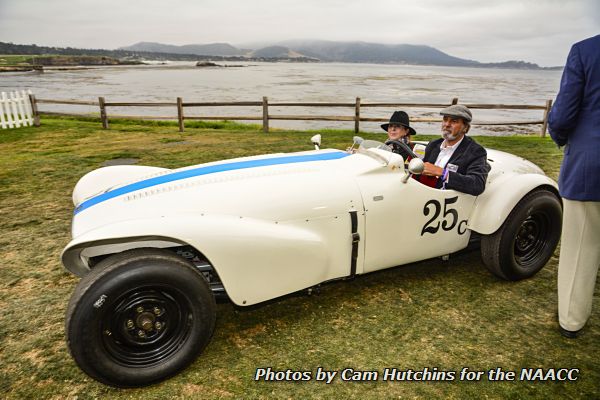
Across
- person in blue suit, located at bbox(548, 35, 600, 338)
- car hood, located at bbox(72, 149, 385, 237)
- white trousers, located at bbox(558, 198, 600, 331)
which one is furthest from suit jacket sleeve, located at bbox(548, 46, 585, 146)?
car hood, located at bbox(72, 149, 385, 237)

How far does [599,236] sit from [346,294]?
2002 mm

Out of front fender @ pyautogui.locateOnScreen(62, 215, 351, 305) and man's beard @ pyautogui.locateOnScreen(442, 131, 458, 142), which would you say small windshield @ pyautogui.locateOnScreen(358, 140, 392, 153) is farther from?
front fender @ pyautogui.locateOnScreen(62, 215, 351, 305)

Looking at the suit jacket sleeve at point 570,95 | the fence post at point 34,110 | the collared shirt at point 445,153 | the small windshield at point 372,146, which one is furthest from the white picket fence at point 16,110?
the suit jacket sleeve at point 570,95

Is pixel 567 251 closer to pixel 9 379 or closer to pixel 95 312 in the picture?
pixel 95 312

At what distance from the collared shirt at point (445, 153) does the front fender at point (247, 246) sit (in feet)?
5.20

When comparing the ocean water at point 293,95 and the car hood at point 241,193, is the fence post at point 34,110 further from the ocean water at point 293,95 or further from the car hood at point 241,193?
the car hood at point 241,193

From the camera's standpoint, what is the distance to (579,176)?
2689 mm

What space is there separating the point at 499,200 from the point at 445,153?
2.43 feet

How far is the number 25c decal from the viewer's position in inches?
135

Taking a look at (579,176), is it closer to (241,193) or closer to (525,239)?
(525,239)

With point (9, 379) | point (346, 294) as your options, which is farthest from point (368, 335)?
point (9, 379)

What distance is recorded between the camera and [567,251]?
114 inches

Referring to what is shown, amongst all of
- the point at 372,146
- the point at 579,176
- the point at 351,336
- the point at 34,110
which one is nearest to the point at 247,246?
the point at 351,336

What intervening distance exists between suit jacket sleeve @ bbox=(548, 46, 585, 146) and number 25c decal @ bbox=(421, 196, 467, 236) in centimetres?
106
